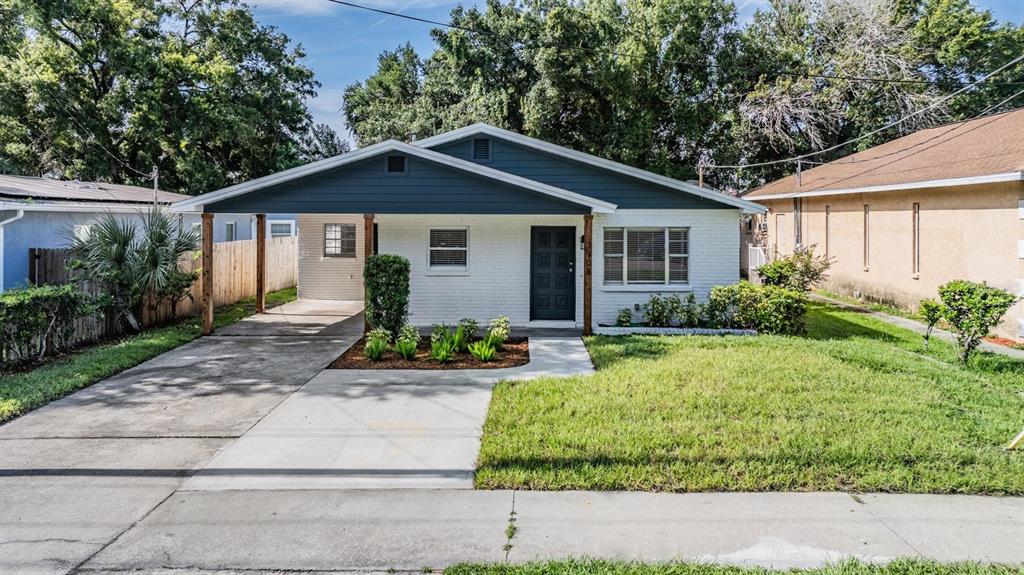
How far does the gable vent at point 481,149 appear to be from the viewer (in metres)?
15.8

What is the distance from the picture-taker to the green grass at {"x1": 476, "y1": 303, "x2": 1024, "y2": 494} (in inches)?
236

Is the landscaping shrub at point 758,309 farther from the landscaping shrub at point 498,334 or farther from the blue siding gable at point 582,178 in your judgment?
the landscaping shrub at point 498,334

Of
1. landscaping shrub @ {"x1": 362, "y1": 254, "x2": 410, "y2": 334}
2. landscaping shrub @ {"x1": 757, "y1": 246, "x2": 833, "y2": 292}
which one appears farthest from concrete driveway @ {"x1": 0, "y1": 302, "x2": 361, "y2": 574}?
landscaping shrub @ {"x1": 757, "y1": 246, "x2": 833, "y2": 292}

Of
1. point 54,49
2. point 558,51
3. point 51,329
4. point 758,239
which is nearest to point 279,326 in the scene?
point 51,329

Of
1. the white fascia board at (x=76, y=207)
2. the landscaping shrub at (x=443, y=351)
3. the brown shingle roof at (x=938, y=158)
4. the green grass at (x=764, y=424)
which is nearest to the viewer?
the green grass at (x=764, y=424)

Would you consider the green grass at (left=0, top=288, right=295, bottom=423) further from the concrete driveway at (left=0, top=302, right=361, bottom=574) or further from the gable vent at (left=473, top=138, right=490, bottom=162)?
the gable vent at (left=473, top=138, right=490, bottom=162)

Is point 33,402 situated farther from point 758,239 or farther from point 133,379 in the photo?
point 758,239

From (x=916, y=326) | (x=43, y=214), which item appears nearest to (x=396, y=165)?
(x=43, y=214)

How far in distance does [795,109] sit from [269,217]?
2243 centimetres

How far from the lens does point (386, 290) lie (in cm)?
1216

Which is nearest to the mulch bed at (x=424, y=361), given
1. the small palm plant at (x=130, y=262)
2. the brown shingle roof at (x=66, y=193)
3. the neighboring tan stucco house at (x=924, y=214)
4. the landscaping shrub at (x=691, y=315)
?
the landscaping shrub at (x=691, y=315)

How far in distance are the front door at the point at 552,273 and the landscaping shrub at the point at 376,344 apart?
432cm

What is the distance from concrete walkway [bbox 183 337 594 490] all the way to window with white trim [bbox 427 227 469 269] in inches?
191

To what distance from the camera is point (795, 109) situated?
2998 centimetres
